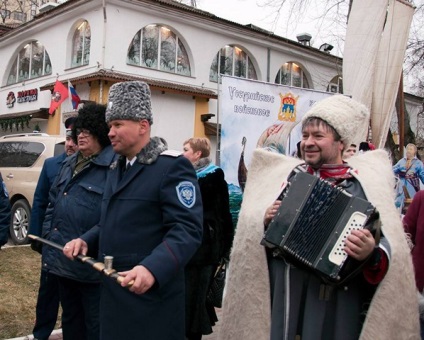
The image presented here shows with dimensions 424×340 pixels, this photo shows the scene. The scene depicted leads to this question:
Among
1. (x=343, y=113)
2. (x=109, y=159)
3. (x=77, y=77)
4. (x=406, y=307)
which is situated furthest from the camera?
(x=77, y=77)

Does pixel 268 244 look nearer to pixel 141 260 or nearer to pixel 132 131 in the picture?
pixel 141 260

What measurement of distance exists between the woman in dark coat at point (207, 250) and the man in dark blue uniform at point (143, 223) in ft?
5.69

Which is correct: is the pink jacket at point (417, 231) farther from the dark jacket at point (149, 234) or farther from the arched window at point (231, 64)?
the arched window at point (231, 64)

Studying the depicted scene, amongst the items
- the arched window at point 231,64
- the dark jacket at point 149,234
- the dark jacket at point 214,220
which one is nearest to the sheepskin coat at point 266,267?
the dark jacket at point 149,234

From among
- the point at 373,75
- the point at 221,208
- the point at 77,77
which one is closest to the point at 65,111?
the point at 77,77

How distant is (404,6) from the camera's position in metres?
8.48

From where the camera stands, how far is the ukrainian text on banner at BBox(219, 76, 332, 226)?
6.33 metres

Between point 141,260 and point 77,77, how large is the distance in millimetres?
14965

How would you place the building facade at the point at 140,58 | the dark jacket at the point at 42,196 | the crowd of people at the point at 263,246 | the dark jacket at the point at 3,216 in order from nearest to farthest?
the crowd of people at the point at 263,246
the dark jacket at the point at 3,216
the dark jacket at the point at 42,196
the building facade at the point at 140,58

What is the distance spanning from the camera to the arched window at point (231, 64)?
19.3 m

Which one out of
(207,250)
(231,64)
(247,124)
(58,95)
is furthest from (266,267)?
(231,64)

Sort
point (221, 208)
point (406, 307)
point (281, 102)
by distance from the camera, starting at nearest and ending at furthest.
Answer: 1. point (406, 307)
2. point (221, 208)
3. point (281, 102)

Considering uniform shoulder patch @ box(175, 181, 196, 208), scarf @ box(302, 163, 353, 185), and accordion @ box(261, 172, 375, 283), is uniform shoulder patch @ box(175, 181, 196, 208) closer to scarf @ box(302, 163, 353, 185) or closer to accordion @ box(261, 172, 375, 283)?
accordion @ box(261, 172, 375, 283)

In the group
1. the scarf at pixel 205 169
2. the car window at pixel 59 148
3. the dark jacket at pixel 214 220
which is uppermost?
the car window at pixel 59 148
